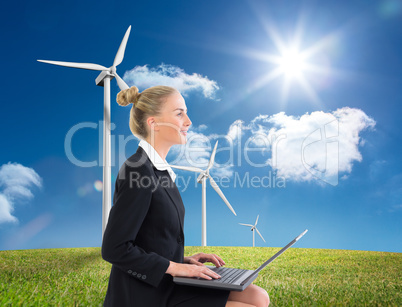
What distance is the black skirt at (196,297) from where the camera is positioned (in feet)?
8.20

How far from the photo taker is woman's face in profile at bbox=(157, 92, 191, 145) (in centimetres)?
314

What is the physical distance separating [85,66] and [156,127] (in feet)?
38.3

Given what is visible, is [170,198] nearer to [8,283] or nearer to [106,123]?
[8,283]

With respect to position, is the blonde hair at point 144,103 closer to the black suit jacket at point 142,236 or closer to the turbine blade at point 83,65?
the black suit jacket at point 142,236

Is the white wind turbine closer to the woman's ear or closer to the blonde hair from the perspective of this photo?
the blonde hair

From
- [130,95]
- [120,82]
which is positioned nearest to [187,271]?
[130,95]

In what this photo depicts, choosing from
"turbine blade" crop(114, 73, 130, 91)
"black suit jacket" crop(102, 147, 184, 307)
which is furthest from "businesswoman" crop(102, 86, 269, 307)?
"turbine blade" crop(114, 73, 130, 91)

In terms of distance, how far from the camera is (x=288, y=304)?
18.9ft

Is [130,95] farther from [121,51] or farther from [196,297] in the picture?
[121,51]

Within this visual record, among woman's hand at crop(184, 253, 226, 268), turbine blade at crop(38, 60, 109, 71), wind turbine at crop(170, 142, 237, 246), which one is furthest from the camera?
wind turbine at crop(170, 142, 237, 246)

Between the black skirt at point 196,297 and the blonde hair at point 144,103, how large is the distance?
1.37 meters

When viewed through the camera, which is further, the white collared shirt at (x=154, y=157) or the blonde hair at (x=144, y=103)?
the blonde hair at (x=144, y=103)

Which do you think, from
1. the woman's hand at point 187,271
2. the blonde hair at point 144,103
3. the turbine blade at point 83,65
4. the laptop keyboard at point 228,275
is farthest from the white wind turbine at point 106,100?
the woman's hand at point 187,271

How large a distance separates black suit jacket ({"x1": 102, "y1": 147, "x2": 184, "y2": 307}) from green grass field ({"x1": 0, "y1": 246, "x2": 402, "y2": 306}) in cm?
375
